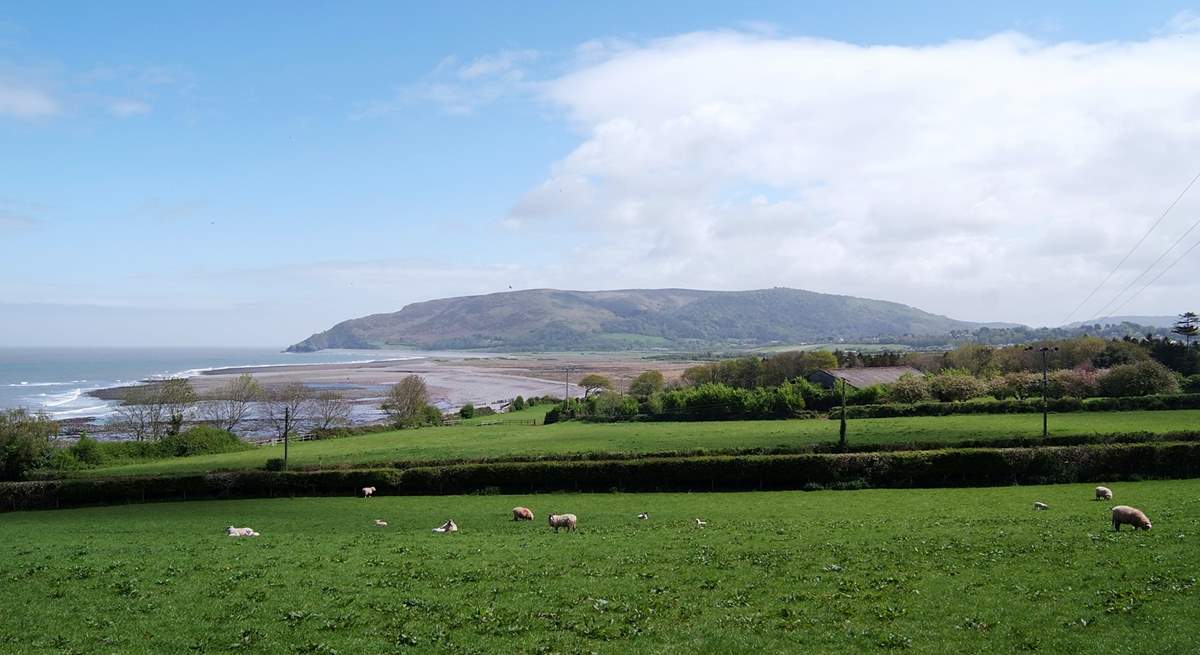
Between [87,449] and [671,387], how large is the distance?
70033 mm

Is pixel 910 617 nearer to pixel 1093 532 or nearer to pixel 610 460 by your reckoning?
pixel 1093 532

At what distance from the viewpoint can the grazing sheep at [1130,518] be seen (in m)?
21.3

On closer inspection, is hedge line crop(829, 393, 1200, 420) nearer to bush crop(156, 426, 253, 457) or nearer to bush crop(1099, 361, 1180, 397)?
bush crop(1099, 361, 1180, 397)

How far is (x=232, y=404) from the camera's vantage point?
91812 mm

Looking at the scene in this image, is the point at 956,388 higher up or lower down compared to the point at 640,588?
higher up

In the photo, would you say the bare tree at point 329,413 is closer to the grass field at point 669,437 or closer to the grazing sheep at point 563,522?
the grass field at point 669,437

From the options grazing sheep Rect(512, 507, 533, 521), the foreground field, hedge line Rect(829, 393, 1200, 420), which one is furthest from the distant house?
the foreground field

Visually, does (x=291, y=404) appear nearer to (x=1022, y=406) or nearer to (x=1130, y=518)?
(x=1022, y=406)

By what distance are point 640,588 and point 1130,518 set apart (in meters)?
15.3

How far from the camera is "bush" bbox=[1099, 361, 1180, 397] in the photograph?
67.1 m

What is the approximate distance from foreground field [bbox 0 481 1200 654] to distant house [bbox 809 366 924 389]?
61.7 metres

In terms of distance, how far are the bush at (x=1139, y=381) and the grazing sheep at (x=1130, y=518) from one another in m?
55.4

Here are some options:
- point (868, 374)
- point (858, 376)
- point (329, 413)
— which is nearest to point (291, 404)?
point (329, 413)

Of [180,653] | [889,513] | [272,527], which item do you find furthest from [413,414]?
[180,653]
